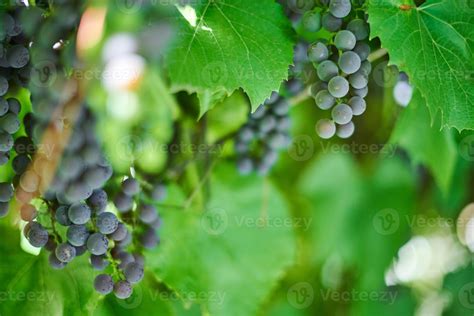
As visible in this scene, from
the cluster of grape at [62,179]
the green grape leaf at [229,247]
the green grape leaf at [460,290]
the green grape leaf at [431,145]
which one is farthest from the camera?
the green grape leaf at [460,290]

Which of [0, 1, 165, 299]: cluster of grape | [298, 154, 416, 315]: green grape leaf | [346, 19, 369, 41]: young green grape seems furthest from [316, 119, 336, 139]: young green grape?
[298, 154, 416, 315]: green grape leaf

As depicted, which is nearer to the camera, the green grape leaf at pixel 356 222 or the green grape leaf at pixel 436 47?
the green grape leaf at pixel 436 47

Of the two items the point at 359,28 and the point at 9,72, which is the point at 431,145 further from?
the point at 9,72

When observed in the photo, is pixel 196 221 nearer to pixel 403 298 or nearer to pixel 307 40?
pixel 307 40

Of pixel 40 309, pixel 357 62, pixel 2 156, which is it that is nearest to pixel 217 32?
pixel 357 62

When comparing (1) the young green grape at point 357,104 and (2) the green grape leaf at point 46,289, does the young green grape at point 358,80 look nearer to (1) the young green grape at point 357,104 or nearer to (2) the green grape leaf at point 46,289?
(1) the young green grape at point 357,104

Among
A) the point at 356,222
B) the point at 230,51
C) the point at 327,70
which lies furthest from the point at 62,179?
the point at 356,222

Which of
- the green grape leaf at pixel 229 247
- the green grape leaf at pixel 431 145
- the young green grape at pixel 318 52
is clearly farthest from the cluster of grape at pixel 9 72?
the green grape leaf at pixel 431 145
